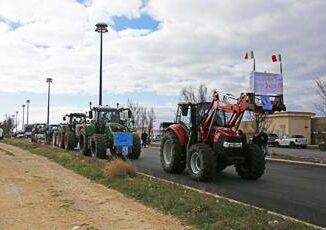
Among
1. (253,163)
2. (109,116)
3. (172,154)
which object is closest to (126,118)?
(109,116)

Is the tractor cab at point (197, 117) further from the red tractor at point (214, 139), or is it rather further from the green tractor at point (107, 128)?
the green tractor at point (107, 128)

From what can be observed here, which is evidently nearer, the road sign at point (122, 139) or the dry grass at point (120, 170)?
the dry grass at point (120, 170)

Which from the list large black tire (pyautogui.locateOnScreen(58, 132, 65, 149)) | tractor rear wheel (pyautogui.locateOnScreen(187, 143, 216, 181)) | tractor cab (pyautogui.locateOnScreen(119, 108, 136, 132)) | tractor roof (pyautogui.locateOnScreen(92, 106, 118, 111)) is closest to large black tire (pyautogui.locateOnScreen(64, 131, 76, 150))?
large black tire (pyautogui.locateOnScreen(58, 132, 65, 149))

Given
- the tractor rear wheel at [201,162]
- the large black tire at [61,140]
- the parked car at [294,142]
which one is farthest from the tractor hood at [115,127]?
the parked car at [294,142]

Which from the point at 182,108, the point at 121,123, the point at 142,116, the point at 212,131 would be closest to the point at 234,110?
the point at 212,131

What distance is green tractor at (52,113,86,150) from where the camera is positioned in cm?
→ 3392

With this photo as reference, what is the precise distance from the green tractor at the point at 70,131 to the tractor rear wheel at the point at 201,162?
16.0 metres

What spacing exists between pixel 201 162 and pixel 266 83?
366cm

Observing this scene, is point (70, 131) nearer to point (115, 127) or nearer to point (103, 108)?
point (103, 108)

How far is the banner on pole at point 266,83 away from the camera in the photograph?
17.1 meters

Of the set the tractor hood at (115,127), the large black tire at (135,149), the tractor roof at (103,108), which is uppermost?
the tractor roof at (103,108)

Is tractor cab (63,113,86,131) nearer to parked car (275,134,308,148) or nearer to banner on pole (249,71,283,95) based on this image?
banner on pole (249,71,283,95)

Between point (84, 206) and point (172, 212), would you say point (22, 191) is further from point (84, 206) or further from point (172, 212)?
point (172, 212)

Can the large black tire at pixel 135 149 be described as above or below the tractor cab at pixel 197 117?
below
